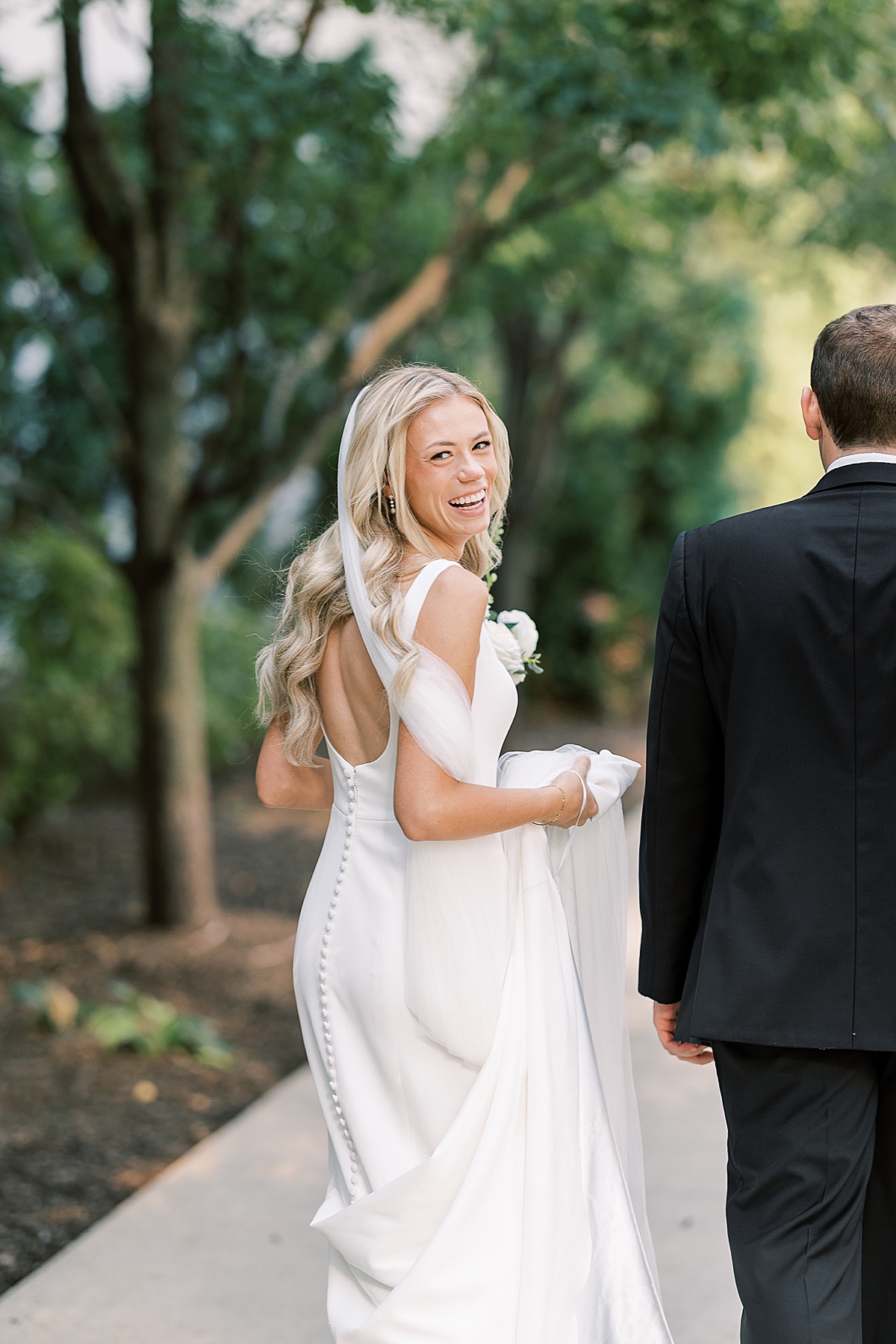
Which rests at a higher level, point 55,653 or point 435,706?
point 435,706

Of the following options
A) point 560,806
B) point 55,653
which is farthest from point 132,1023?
point 55,653

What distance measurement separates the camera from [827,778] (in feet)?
7.29

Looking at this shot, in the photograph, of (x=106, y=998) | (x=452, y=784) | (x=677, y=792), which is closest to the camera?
(x=677, y=792)

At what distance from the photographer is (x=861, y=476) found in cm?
223

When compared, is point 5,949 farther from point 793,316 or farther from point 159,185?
point 793,316

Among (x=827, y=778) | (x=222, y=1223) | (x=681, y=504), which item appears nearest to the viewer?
(x=827, y=778)

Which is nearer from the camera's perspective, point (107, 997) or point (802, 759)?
point (802, 759)

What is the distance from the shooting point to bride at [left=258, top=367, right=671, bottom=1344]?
2.56 metres

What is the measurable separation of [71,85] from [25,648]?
4080mm

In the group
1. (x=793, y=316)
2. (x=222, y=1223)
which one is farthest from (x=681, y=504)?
(x=222, y=1223)

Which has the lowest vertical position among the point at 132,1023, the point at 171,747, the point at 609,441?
the point at 132,1023

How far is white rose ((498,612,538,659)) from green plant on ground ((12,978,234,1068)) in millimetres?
3180

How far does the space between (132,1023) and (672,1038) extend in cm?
361

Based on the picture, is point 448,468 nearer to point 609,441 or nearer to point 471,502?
point 471,502
